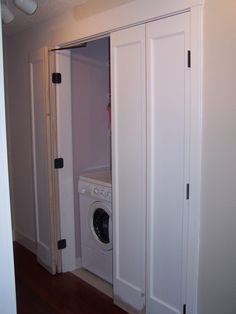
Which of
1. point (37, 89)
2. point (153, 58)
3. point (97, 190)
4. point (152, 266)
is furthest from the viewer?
point (37, 89)

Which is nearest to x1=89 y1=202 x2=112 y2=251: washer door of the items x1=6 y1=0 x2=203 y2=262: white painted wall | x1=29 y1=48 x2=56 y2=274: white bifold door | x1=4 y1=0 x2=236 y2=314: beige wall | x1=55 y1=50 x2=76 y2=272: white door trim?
x1=55 y1=50 x2=76 y2=272: white door trim

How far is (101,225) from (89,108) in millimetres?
1157

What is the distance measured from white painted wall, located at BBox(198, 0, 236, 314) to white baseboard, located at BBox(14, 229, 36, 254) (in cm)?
228

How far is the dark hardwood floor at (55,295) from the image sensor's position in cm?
260

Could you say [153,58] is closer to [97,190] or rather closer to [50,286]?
[97,190]

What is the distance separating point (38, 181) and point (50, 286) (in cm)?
99

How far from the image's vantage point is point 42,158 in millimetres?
3176

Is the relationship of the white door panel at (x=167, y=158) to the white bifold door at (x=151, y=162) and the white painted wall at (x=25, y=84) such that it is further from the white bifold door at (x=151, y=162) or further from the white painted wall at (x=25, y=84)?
the white painted wall at (x=25, y=84)

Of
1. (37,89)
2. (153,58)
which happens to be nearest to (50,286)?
→ (37,89)

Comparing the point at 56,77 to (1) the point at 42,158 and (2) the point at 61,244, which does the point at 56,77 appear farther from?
(2) the point at 61,244

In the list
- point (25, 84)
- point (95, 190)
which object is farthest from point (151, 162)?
point (25, 84)

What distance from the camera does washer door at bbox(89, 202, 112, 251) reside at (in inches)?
113

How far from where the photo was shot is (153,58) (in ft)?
6.91

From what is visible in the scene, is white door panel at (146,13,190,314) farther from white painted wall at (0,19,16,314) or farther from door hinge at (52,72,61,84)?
white painted wall at (0,19,16,314)
